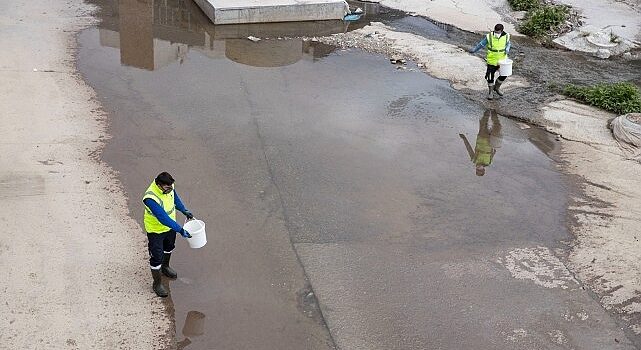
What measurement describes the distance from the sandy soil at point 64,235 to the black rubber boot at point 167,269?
22 cm

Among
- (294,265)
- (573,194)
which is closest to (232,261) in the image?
(294,265)

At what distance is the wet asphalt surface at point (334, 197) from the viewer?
7.13 metres

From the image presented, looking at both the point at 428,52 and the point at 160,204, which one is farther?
the point at 428,52

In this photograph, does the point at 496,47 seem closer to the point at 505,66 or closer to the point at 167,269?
the point at 505,66

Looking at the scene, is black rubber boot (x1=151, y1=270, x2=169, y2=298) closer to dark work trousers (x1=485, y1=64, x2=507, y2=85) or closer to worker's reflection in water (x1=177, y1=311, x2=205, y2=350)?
worker's reflection in water (x1=177, y1=311, x2=205, y2=350)

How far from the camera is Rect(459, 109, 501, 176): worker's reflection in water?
35.7 ft

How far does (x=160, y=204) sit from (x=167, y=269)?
3.88ft

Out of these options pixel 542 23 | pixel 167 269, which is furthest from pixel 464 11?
pixel 167 269

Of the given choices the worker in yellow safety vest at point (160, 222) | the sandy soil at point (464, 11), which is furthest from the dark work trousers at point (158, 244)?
the sandy soil at point (464, 11)

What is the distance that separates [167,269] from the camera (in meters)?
7.41

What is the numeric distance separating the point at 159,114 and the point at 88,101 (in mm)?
1465

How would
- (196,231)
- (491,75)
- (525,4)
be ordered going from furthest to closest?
1. (525,4)
2. (491,75)
3. (196,231)

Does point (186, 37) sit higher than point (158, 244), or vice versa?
point (158, 244)

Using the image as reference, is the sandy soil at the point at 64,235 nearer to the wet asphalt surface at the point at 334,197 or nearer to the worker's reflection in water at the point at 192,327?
the worker's reflection in water at the point at 192,327
